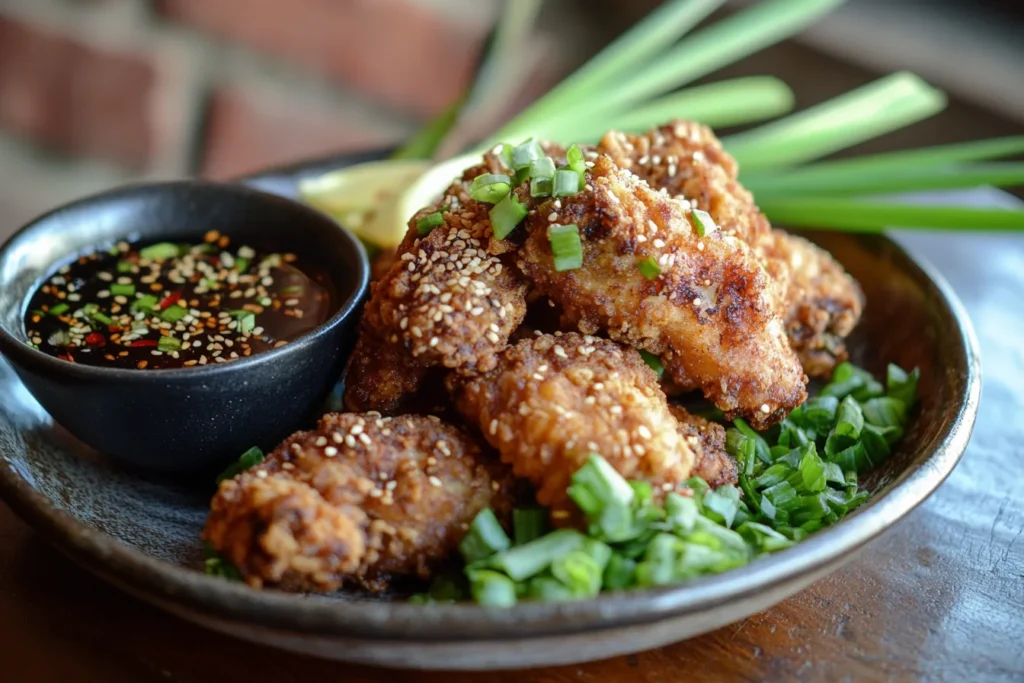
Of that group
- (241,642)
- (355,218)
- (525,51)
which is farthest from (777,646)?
(525,51)

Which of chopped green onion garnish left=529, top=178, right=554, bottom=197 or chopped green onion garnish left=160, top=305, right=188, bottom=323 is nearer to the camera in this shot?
chopped green onion garnish left=529, top=178, right=554, bottom=197

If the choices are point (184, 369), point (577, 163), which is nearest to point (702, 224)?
point (577, 163)

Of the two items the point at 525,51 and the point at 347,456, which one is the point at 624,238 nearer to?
the point at 347,456

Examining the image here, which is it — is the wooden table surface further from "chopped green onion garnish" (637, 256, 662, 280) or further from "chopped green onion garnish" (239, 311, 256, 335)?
"chopped green onion garnish" (637, 256, 662, 280)

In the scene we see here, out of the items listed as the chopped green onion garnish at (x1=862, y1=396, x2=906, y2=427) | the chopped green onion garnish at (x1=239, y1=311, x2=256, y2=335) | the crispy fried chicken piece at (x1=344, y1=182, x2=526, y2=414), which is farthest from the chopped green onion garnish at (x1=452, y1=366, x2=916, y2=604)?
the chopped green onion garnish at (x1=239, y1=311, x2=256, y2=335)

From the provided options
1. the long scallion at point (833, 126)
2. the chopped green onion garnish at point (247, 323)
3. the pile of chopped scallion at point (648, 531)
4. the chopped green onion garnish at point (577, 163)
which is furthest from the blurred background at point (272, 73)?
the pile of chopped scallion at point (648, 531)

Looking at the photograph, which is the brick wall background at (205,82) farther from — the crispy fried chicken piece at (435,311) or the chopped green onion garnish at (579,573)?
the chopped green onion garnish at (579,573)
